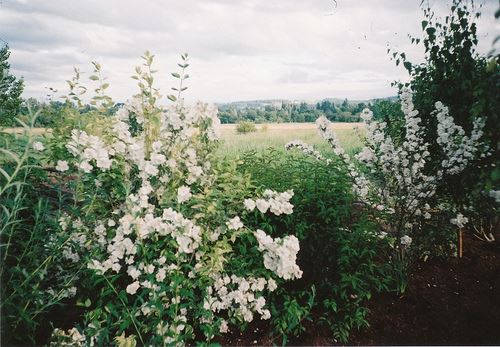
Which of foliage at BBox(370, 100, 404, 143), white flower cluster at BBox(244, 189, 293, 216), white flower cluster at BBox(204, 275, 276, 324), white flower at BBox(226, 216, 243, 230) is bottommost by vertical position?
white flower cluster at BBox(204, 275, 276, 324)

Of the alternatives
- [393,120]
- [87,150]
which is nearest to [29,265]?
[87,150]

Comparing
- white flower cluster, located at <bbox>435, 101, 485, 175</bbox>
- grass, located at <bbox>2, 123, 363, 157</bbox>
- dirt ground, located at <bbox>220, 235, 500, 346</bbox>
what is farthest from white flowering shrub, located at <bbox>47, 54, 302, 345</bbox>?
white flower cluster, located at <bbox>435, 101, 485, 175</bbox>

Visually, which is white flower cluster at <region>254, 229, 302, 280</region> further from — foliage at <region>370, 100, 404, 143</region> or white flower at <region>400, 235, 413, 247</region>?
foliage at <region>370, 100, 404, 143</region>

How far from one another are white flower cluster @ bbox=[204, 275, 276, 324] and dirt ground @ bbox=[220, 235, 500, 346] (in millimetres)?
377

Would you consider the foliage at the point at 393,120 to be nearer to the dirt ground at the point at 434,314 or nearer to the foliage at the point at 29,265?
the dirt ground at the point at 434,314

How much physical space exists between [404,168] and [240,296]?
2286mm

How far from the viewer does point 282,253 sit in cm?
233

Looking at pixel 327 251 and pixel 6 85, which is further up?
pixel 6 85

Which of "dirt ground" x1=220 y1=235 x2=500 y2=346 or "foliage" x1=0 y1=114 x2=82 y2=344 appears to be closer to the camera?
"foliage" x1=0 y1=114 x2=82 y2=344

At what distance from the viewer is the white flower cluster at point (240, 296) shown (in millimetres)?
2729

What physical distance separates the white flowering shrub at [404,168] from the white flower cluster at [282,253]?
4.86 ft

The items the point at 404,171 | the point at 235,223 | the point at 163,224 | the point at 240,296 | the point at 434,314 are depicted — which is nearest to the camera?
the point at 163,224

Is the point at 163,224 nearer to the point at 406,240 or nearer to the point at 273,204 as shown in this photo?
the point at 273,204

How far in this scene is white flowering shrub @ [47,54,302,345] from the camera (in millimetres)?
2320
